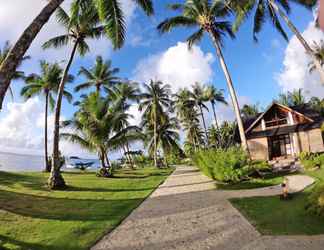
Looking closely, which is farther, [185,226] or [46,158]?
[46,158]

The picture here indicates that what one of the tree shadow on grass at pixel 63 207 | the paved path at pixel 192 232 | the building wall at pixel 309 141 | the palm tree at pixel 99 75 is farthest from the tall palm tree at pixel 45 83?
the building wall at pixel 309 141

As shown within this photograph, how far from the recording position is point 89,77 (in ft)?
83.5

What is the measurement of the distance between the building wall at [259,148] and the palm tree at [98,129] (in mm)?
12593

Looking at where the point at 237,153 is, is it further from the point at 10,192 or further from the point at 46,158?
the point at 46,158

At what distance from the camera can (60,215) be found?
21.9 feet

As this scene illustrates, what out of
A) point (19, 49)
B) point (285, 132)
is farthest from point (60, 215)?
point (285, 132)

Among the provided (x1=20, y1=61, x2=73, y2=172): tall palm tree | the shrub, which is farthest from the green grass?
(x1=20, y1=61, x2=73, y2=172): tall palm tree

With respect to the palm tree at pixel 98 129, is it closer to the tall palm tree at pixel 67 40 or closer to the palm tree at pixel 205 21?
the tall palm tree at pixel 67 40

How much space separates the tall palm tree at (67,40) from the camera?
10.5 meters

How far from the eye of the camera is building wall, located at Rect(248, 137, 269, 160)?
21.4 m

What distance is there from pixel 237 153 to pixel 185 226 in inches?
274

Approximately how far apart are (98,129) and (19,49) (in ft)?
→ 35.1

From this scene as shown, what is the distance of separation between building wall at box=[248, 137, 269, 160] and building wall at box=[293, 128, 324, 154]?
7.95ft

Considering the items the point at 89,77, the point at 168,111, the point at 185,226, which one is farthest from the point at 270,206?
the point at 168,111
